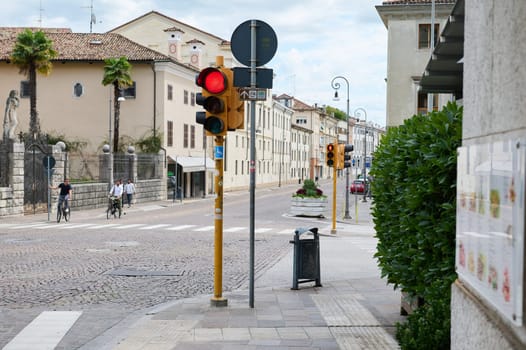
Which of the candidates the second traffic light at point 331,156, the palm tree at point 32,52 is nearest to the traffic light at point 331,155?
the second traffic light at point 331,156

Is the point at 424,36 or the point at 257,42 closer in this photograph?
the point at 257,42

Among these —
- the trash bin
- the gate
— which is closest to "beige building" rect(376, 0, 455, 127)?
the gate

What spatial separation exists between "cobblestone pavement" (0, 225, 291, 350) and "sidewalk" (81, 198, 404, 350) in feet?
2.05

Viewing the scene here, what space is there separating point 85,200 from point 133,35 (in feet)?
96.1

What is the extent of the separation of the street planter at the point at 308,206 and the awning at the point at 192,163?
16.6 metres

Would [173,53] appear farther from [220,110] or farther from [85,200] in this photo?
[220,110]

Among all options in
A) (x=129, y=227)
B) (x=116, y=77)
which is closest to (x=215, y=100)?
(x=129, y=227)

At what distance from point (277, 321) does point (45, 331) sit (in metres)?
2.81

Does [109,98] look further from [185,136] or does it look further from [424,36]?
[424,36]

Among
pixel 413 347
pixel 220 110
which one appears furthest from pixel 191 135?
pixel 413 347

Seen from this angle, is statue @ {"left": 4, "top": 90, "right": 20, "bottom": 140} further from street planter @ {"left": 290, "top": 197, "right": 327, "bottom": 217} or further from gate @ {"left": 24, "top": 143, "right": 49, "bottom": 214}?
street planter @ {"left": 290, "top": 197, "right": 327, "bottom": 217}

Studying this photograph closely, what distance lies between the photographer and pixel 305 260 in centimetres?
1161

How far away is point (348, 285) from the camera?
12.1 m

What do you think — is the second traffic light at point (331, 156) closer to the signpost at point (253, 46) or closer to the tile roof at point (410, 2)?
the tile roof at point (410, 2)
